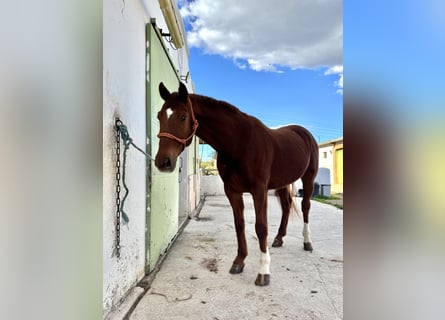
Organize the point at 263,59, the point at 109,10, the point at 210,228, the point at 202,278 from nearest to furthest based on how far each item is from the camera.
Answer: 1. the point at 109,10
2. the point at 202,278
3. the point at 210,228
4. the point at 263,59

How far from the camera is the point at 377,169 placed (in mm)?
443

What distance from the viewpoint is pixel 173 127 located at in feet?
5.77

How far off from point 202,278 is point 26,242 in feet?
6.39

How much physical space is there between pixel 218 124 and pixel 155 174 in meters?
0.67

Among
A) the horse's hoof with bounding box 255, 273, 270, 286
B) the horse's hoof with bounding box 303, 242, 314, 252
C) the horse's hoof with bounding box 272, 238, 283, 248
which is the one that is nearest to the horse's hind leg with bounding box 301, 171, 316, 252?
the horse's hoof with bounding box 303, 242, 314, 252

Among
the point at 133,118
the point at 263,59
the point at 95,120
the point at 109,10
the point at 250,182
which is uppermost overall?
the point at 263,59

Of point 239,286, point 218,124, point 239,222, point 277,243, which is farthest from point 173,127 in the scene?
point 277,243

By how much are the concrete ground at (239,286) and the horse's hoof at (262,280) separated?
4 centimetres

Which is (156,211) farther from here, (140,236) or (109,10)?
(109,10)

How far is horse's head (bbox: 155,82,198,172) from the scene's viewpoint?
1705 mm

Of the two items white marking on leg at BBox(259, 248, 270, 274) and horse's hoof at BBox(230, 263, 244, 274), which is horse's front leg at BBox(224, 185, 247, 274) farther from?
white marking on leg at BBox(259, 248, 270, 274)

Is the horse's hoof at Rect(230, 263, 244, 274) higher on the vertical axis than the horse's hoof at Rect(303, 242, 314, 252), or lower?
higher

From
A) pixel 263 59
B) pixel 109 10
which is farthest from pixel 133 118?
pixel 263 59

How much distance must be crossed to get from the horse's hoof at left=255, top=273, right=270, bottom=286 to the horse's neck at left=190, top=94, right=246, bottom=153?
0.95 metres
